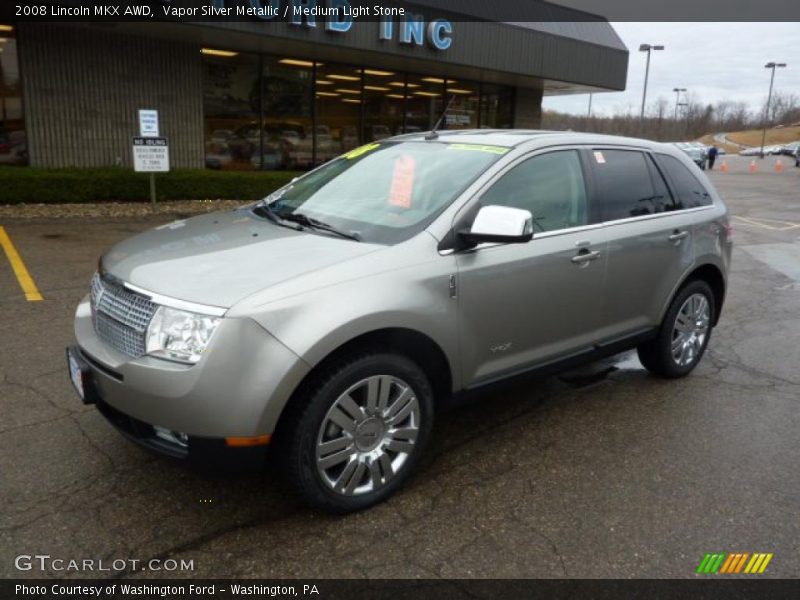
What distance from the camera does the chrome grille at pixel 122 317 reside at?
2727mm

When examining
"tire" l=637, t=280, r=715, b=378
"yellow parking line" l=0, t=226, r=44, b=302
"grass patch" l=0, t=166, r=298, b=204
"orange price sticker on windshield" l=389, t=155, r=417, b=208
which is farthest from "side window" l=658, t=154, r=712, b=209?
"grass patch" l=0, t=166, r=298, b=204

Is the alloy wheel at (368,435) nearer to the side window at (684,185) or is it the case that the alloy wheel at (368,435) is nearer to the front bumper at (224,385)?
the front bumper at (224,385)

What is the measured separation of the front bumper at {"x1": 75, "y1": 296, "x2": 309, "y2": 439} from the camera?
2.53 metres

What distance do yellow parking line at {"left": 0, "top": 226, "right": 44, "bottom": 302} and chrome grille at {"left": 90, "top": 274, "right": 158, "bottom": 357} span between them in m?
3.67

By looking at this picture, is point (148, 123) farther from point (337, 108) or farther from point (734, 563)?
point (734, 563)

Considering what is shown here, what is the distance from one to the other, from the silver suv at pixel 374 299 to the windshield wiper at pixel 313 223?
15 millimetres

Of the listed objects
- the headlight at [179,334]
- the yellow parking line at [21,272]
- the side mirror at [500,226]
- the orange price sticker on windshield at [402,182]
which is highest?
the orange price sticker on windshield at [402,182]

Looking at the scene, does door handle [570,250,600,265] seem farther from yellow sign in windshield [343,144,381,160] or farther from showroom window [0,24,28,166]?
showroom window [0,24,28,166]

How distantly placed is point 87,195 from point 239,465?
11001mm

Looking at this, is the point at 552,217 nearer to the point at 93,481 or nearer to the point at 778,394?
the point at 778,394

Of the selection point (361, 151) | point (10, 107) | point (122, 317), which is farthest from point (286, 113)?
point (122, 317)

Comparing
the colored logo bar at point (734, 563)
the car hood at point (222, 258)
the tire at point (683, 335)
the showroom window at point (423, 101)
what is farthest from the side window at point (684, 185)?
the showroom window at point (423, 101)

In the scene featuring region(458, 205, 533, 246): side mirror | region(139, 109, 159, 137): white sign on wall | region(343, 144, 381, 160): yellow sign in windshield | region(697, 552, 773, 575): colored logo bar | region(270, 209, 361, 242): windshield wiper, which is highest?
region(139, 109, 159, 137): white sign on wall

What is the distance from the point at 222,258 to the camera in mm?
2990
